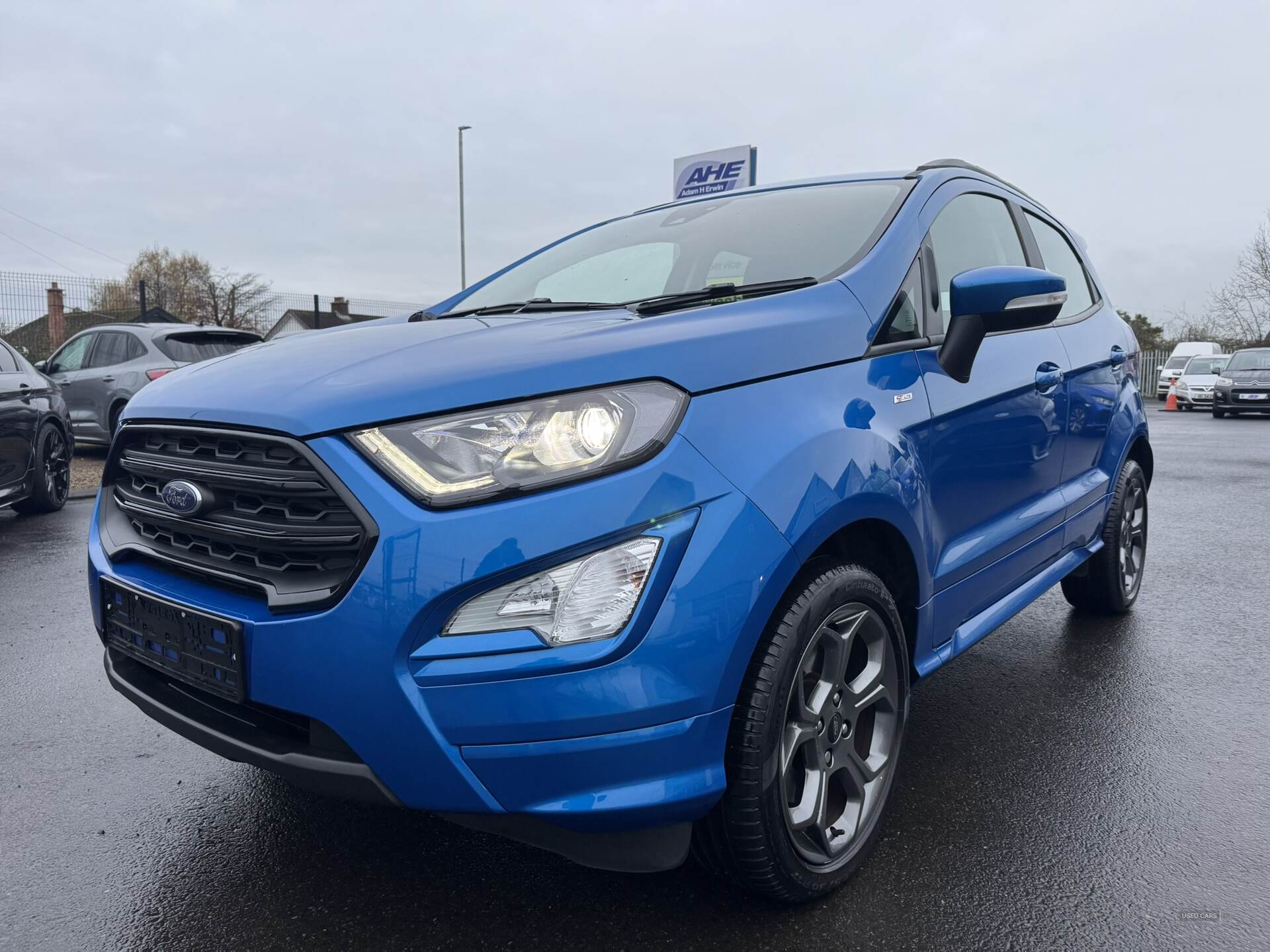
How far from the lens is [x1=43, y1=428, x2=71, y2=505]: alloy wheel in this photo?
6938 millimetres

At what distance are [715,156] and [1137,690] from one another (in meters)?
18.6

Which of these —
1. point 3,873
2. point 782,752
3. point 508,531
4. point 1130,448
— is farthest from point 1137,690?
point 3,873

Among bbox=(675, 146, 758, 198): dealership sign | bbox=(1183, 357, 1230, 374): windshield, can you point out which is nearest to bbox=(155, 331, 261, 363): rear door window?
bbox=(675, 146, 758, 198): dealership sign

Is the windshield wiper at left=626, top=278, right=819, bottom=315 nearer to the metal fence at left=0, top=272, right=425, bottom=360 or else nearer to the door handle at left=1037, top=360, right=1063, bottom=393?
the door handle at left=1037, top=360, right=1063, bottom=393

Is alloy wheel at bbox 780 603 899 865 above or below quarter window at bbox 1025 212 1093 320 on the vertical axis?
below

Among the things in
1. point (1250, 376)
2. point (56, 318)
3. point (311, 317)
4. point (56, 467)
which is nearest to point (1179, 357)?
point (1250, 376)

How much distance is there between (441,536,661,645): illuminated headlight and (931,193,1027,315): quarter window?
1494mm

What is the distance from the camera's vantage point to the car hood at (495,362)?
1.70 metres

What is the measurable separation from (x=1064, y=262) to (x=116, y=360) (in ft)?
31.6

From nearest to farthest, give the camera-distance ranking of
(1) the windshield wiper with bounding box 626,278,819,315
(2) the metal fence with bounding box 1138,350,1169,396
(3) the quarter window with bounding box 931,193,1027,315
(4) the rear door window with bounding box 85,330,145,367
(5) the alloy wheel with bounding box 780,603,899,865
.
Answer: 1. (5) the alloy wheel with bounding box 780,603,899,865
2. (1) the windshield wiper with bounding box 626,278,819,315
3. (3) the quarter window with bounding box 931,193,1027,315
4. (4) the rear door window with bounding box 85,330,145,367
5. (2) the metal fence with bounding box 1138,350,1169,396

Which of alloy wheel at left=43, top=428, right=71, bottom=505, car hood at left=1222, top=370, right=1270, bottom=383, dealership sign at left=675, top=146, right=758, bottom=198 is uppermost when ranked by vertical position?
dealership sign at left=675, top=146, right=758, bottom=198

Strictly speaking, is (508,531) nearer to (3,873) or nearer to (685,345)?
(685,345)

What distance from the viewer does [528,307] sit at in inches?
103

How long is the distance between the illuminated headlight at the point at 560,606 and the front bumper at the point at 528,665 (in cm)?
2
